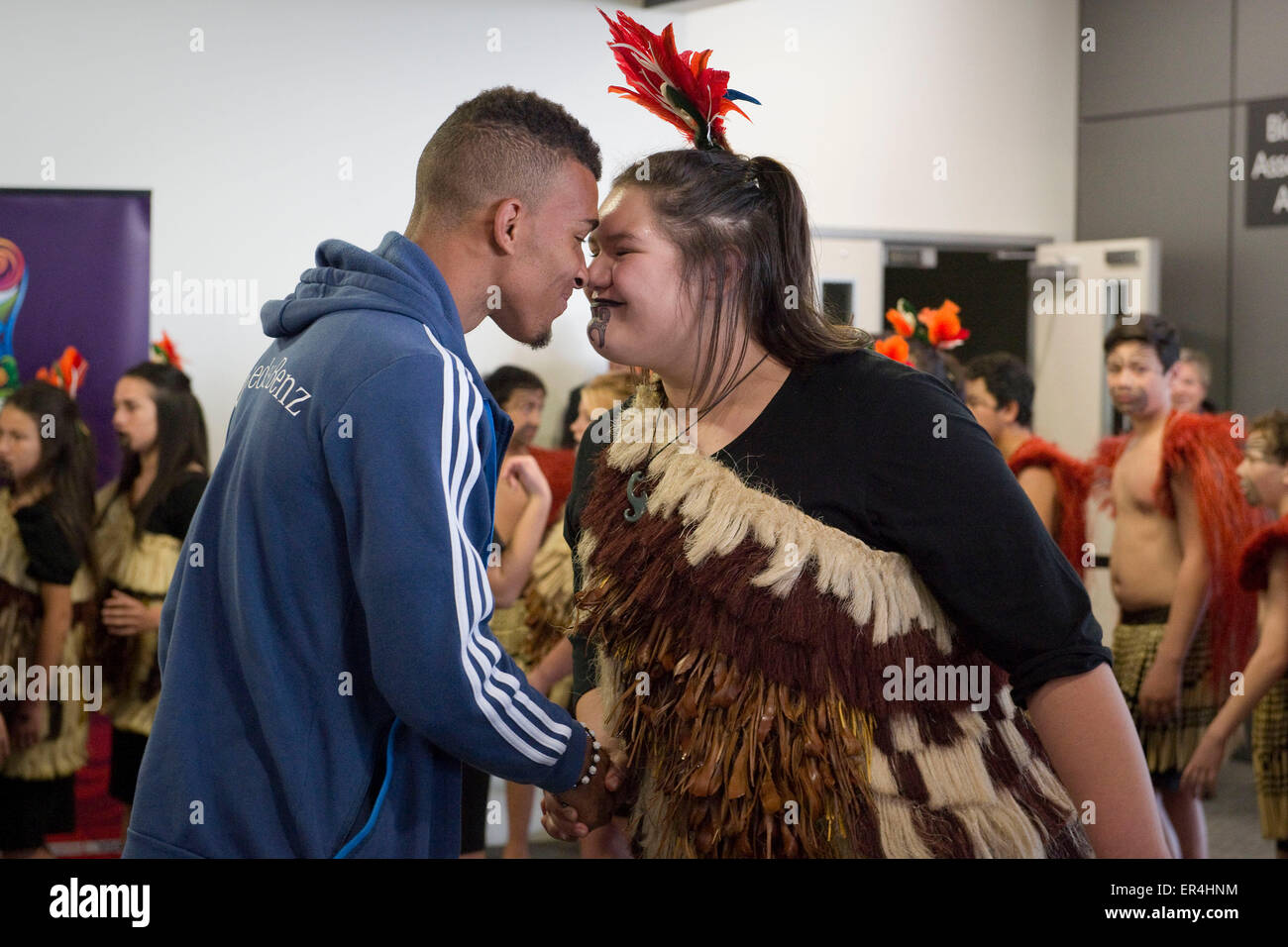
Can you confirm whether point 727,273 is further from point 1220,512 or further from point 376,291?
point 1220,512

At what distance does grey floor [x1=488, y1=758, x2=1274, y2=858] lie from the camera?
438cm

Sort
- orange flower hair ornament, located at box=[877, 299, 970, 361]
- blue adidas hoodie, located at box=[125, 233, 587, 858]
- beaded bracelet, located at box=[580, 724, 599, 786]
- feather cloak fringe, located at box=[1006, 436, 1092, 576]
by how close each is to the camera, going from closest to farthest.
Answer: blue adidas hoodie, located at box=[125, 233, 587, 858]
beaded bracelet, located at box=[580, 724, 599, 786]
feather cloak fringe, located at box=[1006, 436, 1092, 576]
orange flower hair ornament, located at box=[877, 299, 970, 361]

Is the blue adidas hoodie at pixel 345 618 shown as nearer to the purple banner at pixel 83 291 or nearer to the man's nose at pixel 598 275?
the man's nose at pixel 598 275

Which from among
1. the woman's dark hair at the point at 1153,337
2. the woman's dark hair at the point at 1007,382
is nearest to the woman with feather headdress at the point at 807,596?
the woman's dark hair at the point at 1153,337

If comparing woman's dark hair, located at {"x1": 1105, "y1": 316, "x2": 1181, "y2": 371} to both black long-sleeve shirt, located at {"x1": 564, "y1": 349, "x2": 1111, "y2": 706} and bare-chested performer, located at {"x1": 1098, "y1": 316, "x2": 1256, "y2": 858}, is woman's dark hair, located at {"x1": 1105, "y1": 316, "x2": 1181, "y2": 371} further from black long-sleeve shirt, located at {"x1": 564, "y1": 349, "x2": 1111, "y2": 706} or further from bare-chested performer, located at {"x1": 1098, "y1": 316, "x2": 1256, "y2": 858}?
black long-sleeve shirt, located at {"x1": 564, "y1": 349, "x2": 1111, "y2": 706}

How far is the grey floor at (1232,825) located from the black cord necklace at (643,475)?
3.04m

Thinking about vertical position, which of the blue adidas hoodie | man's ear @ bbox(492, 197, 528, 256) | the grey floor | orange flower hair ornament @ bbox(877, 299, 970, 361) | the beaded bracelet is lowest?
the grey floor

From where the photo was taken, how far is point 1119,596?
382cm

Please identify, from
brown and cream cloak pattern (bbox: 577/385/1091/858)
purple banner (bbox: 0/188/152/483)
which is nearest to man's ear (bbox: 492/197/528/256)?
brown and cream cloak pattern (bbox: 577/385/1091/858)

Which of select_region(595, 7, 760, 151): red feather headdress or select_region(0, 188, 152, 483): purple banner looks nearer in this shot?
select_region(595, 7, 760, 151): red feather headdress

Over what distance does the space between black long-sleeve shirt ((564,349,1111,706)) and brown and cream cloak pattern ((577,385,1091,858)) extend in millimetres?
43

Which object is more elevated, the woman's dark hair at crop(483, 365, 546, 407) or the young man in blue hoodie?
the woman's dark hair at crop(483, 365, 546, 407)

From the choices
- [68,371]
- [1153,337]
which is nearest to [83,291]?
[68,371]
